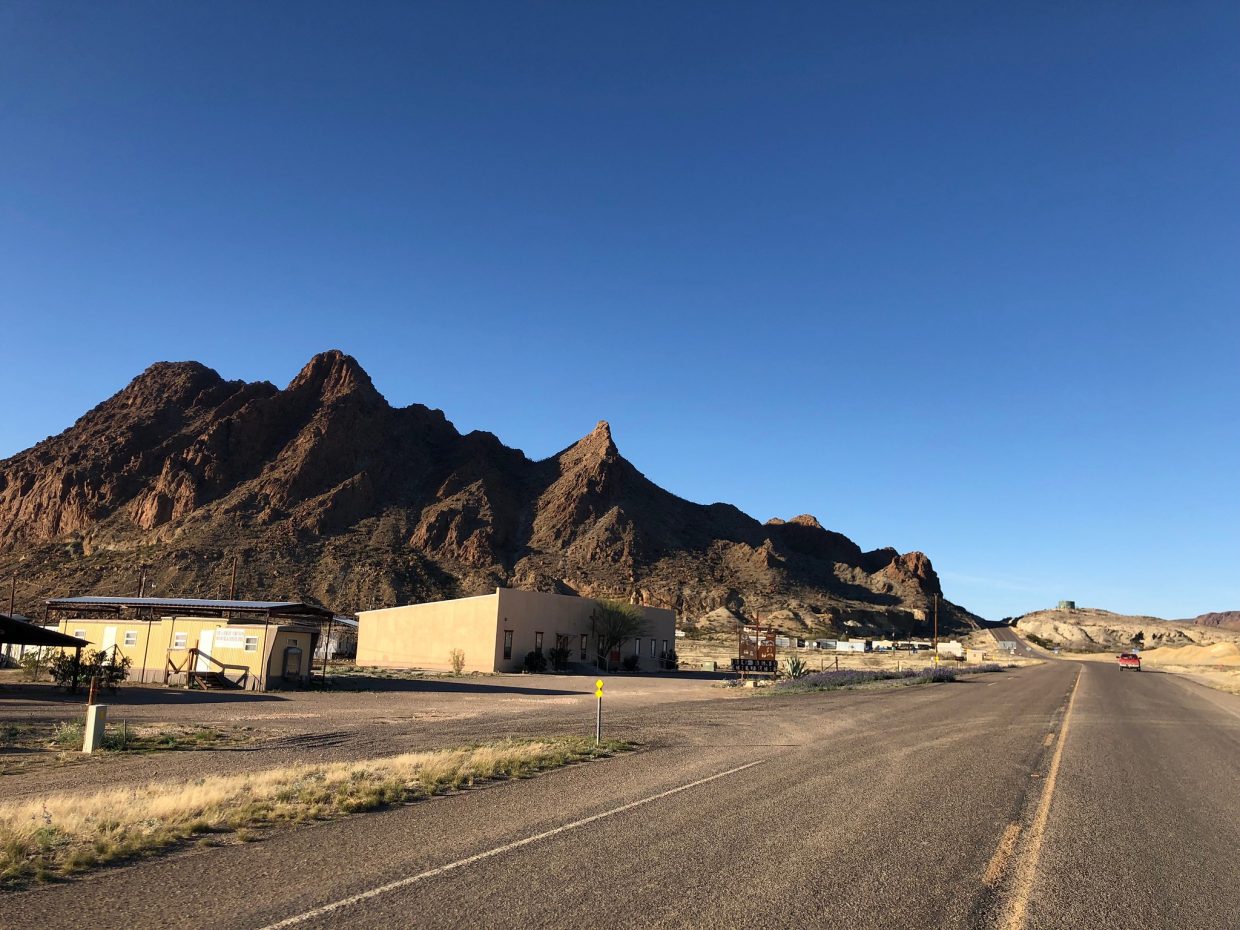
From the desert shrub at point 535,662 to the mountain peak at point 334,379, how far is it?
89.9m

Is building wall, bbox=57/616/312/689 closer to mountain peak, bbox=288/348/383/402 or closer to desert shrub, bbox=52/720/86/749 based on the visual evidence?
desert shrub, bbox=52/720/86/749

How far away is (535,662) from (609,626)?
25.9 ft

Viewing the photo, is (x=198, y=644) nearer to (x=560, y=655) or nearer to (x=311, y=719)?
(x=311, y=719)

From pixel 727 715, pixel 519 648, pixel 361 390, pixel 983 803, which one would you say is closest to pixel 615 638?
pixel 519 648

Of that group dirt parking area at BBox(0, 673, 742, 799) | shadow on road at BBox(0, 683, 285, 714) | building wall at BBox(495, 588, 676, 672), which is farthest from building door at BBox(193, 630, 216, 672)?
building wall at BBox(495, 588, 676, 672)

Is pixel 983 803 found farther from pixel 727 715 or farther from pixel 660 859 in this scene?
pixel 727 715

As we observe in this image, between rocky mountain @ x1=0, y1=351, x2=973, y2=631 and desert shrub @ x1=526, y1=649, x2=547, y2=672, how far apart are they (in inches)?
1618

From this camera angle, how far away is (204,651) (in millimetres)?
35312

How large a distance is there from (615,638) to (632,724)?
123 ft

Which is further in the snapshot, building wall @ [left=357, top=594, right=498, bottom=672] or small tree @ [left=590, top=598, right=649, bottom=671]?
small tree @ [left=590, top=598, right=649, bottom=671]

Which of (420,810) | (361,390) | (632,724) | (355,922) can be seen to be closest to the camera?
(355,922)

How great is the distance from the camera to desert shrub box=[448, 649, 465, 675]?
5059 centimetres

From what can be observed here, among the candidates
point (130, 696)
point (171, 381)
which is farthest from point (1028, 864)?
point (171, 381)

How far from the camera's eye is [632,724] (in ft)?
71.1
